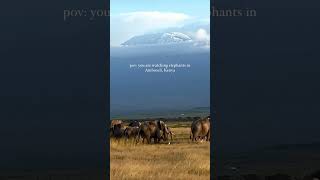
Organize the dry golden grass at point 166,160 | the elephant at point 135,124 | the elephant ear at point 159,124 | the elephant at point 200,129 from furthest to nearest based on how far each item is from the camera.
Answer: the elephant at point 135,124 → the elephant ear at point 159,124 → the elephant at point 200,129 → the dry golden grass at point 166,160

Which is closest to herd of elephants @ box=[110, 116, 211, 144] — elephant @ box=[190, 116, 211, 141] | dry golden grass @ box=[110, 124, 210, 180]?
elephant @ box=[190, 116, 211, 141]

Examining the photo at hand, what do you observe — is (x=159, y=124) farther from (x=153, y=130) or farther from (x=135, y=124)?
(x=135, y=124)

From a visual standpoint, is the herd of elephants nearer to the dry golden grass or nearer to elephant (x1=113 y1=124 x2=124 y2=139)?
elephant (x1=113 y1=124 x2=124 y2=139)

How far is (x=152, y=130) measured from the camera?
12.1m

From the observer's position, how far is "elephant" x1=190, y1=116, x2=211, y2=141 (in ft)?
36.9

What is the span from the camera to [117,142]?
455 inches

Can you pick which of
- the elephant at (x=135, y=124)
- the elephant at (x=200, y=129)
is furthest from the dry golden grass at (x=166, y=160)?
the elephant at (x=135, y=124)

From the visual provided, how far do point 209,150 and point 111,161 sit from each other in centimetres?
202

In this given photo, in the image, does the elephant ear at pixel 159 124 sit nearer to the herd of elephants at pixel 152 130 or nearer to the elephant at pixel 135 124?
the herd of elephants at pixel 152 130

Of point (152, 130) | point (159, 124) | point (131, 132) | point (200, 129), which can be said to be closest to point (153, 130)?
point (152, 130)

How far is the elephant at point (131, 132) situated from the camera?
38.3 feet
